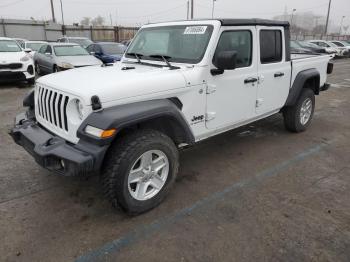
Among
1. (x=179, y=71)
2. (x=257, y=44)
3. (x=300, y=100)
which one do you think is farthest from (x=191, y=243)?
(x=300, y=100)

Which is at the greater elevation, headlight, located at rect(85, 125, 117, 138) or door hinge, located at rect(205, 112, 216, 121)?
headlight, located at rect(85, 125, 117, 138)

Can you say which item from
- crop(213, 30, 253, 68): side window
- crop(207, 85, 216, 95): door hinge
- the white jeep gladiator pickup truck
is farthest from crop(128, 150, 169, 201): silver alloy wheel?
crop(213, 30, 253, 68): side window

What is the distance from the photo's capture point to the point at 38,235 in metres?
2.83

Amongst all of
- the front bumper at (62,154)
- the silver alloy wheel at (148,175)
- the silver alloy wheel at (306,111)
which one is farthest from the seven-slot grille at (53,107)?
the silver alloy wheel at (306,111)

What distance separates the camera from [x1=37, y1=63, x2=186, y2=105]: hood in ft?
9.16

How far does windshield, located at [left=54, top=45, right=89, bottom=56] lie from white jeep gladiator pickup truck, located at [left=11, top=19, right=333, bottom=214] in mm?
7638

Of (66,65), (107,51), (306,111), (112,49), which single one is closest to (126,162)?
(306,111)

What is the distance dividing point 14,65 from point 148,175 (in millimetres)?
8584

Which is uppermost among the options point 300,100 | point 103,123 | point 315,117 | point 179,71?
point 179,71

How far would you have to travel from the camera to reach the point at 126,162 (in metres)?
2.79

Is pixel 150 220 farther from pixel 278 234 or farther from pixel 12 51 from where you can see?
pixel 12 51

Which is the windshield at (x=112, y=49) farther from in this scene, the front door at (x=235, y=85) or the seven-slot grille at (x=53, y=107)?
the seven-slot grille at (x=53, y=107)

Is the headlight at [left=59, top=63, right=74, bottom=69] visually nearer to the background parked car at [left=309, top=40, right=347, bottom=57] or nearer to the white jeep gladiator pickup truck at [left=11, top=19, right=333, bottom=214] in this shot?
the white jeep gladiator pickup truck at [left=11, top=19, right=333, bottom=214]

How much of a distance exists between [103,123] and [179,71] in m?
1.18
